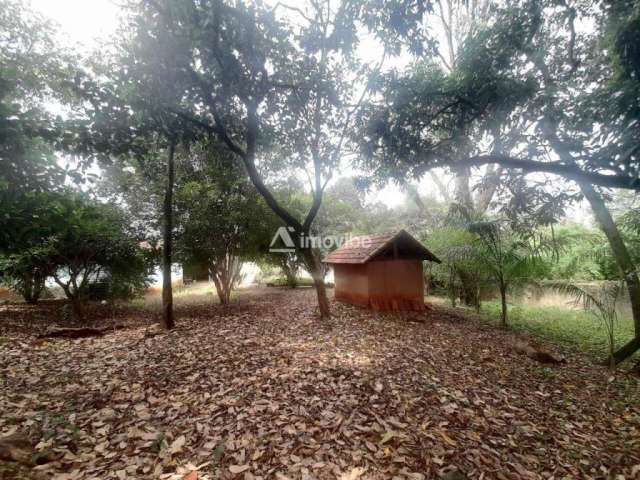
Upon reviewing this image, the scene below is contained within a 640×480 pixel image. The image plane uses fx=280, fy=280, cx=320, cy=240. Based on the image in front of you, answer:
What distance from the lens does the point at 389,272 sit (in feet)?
28.3

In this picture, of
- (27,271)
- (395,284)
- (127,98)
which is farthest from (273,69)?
(27,271)

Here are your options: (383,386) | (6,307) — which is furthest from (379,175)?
(6,307)

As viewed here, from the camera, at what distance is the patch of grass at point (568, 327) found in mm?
7051

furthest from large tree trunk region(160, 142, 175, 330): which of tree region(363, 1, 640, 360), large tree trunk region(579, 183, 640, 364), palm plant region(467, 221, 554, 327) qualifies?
large tree trunk region(579, 183, 640, 364)

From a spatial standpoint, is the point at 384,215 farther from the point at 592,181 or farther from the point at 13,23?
the point at 13,23

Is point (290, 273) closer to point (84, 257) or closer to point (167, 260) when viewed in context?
point (84, 257)

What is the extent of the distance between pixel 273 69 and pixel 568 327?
37.1 ft

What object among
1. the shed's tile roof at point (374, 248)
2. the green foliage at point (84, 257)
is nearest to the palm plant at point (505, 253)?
the shed's tile roof at point (374, 248)

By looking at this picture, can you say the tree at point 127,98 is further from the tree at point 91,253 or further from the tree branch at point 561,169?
the tree branch at point 561,169

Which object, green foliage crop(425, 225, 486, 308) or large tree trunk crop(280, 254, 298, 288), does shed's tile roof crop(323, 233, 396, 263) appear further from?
large tree trunk crop(280, 254, 298, 288)

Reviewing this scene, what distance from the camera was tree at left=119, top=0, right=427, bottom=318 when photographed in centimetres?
461

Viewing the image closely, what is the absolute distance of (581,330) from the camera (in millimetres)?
8531

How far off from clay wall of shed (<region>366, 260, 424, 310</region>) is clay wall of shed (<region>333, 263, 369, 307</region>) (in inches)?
7.9

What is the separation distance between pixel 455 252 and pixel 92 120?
871 cm
